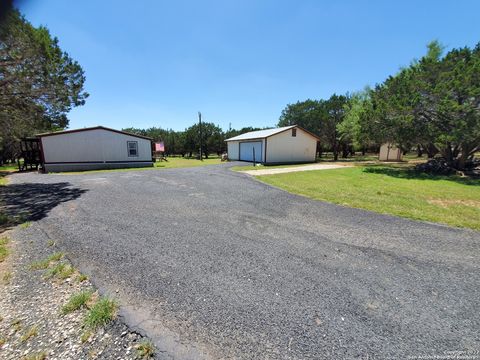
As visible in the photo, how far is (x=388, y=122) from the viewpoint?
49.7 ft

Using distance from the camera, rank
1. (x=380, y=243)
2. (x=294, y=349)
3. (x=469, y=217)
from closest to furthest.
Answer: (x=294, y=349) → (x=380, y=243) → (x=469, y=217)

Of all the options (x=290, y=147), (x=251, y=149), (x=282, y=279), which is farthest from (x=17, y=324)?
(x=290, y=147)

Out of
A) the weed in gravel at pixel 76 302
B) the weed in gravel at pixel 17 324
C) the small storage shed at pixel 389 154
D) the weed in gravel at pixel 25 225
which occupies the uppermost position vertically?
the small storage shed at pixel 389 154

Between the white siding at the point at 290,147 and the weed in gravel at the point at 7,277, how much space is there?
19.6 m

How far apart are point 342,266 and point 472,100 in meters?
15.9

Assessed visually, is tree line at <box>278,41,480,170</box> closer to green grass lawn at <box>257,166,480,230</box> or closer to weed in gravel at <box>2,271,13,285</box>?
green grass lawn at <box>257,166,480,230</box>

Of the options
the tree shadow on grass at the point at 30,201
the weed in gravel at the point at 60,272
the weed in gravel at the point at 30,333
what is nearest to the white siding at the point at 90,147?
the tree shadow on grass at the point at 30,201

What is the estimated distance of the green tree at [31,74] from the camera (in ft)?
23.0

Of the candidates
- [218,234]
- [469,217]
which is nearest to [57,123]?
[218,234]

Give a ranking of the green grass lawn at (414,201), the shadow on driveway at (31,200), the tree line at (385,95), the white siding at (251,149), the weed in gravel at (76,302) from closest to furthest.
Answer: the weed in gravel at (76,302)
the green grass lawn at (414,201)
the shadow on driveway at (31,200)
the tree line at (385,95)
the white siding at (251,149)

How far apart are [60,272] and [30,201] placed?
6.08 metres

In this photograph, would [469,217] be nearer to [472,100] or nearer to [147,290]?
[147,290]

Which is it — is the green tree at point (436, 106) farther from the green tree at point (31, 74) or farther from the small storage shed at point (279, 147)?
the green tree at point (31, 74)

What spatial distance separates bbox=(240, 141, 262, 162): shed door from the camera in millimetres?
22016
